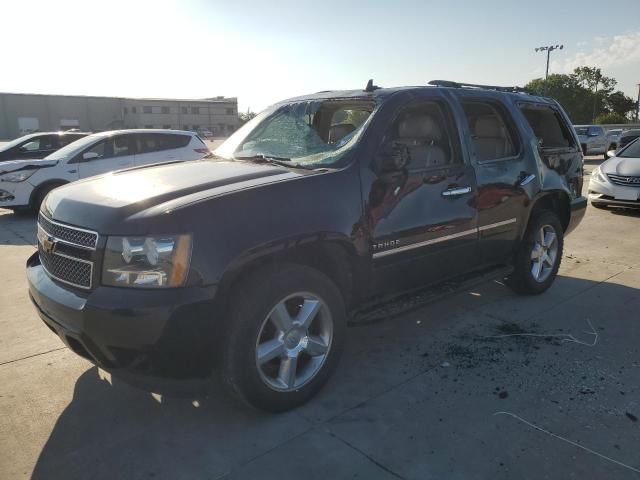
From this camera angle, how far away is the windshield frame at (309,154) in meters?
3.32

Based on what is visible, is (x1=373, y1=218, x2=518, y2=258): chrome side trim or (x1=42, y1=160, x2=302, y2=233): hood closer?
(x1=42, y1=160, x2=302, y2=233): hood

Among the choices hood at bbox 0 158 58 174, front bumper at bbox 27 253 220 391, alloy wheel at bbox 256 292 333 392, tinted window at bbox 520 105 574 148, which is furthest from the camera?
Result: hood at bbox 0 158 58 174

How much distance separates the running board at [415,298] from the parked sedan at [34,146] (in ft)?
35.5

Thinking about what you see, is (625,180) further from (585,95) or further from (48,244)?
(585,95)

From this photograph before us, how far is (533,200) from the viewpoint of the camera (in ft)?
15.3

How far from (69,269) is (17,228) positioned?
288 inches

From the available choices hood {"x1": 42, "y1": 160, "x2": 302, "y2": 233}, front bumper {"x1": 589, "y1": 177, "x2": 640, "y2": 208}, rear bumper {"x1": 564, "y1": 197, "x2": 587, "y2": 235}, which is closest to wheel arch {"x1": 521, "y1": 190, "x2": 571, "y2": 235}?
rear bumper {"x1": 564, "y1": 197, "x2": 587, "y2": 235}

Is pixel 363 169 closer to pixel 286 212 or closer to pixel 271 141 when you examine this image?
pixel 286 212

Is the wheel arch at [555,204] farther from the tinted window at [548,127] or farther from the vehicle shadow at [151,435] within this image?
the vehicle shadow at [151,435]

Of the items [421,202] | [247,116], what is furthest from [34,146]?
[247,116]

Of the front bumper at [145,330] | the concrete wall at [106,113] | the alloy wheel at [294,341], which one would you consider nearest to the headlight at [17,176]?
the front bumper at [145,330]

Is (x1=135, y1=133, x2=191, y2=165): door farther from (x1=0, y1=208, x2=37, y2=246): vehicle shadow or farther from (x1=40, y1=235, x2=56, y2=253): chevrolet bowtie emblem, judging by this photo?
(x1=40, y1=235, x2=56, y2=253): chevrolet bowtie emblem

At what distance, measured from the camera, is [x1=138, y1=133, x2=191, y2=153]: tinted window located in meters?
10.6

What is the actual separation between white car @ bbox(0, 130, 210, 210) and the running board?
6.53 metres
